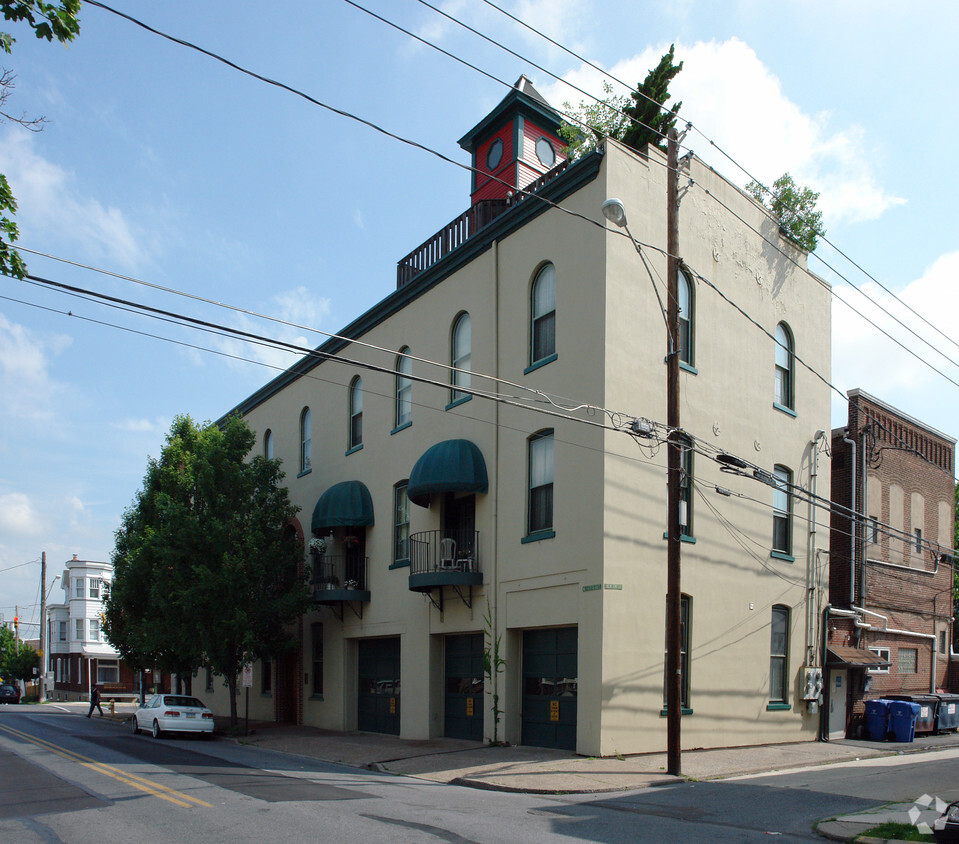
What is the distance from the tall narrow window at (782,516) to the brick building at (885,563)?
1135 millimetres

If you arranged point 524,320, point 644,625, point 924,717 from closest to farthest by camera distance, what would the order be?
point 644,625, point 524,320, point 924,717

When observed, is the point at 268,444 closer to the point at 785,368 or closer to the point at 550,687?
the point at 550,687

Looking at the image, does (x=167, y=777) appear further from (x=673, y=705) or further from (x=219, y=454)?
(x=219, y=454)

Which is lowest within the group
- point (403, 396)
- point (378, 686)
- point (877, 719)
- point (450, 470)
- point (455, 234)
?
point (877, 719)

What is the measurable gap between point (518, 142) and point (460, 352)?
9514 millimetres

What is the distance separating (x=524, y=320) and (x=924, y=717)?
14.6m

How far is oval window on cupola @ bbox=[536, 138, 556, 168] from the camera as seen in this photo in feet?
96.1

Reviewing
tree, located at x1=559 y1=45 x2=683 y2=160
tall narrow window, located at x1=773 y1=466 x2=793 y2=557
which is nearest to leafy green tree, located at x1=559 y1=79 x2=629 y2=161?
tree, located at x1=559 y1=45 x2=683 y2=160

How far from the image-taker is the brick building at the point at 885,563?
23.4 metres

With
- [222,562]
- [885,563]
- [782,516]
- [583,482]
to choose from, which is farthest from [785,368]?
[222,562]

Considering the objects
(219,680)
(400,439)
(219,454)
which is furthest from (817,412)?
(219,680)

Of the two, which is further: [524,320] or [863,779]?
[524,320]

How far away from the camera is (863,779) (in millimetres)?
14961

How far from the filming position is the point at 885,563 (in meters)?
25.1
